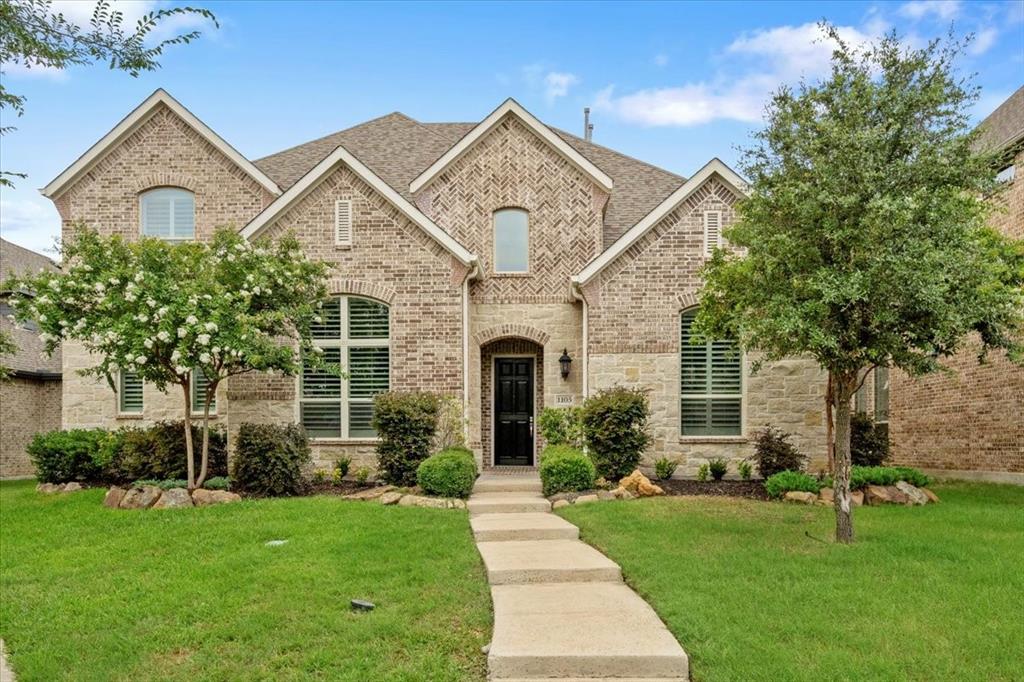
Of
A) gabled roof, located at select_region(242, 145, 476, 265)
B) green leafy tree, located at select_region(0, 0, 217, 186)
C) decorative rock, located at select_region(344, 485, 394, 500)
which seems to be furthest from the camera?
gabled roof, located at select_region(242, 145, 476, 265)

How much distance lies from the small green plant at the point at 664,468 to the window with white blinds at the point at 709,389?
719mm

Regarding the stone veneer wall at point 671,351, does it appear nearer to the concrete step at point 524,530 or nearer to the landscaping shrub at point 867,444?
the landscaping shrub at point 867,444

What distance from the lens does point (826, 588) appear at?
665 centimetres

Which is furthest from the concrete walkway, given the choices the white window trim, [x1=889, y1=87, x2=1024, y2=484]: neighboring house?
[x1=889, y1=87, x2=1024, y2=484]: neighboring house

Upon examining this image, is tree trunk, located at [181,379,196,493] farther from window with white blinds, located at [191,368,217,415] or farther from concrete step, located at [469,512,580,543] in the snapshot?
concrete step, located at [469,512,580,543]

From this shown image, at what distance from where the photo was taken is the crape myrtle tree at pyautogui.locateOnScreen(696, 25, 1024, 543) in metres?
7.61

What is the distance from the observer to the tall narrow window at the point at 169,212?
16062mm

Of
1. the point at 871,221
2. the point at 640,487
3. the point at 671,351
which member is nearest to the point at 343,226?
the point at 671,351

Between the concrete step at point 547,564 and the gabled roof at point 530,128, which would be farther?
the gabled roof at point 530,128

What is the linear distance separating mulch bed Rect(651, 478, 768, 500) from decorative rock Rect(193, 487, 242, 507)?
22.7 feet

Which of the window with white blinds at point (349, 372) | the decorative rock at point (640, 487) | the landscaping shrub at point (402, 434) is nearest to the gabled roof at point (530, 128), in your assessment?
the window with white blinds at point (349, 372)

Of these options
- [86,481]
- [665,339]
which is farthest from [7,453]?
[665,339]

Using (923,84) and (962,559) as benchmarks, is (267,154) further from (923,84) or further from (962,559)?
(962,559)

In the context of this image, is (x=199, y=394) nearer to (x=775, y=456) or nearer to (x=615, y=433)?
(x=615, y=433)
